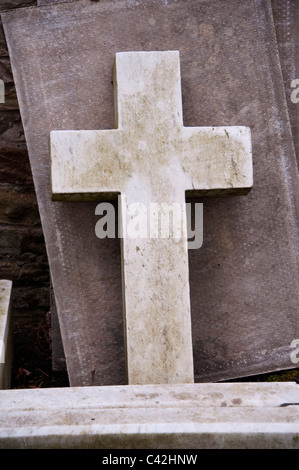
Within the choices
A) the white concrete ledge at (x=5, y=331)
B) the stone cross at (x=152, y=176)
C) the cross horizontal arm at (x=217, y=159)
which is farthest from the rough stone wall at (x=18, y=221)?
the cross horizontal arm at (x=217, y=159)

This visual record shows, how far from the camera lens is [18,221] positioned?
268 centimetres

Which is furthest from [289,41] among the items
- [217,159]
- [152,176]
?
[152,176]

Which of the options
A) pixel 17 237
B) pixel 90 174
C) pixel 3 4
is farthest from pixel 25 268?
pixel 3 4

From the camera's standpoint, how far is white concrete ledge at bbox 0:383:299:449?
Result: 1356mm

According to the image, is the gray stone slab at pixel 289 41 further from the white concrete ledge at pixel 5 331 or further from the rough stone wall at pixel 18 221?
the white concrete ledge at pixel 5 331

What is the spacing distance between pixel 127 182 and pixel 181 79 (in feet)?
1.61

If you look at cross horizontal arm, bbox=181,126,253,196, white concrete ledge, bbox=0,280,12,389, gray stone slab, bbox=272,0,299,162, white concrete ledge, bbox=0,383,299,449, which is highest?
gray stone slab, bbox=272,0,299,162

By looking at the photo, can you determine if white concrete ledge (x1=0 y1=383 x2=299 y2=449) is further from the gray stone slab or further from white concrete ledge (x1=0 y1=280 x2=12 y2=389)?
the gray stone slab

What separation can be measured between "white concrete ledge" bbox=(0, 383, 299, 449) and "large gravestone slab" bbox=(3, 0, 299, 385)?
0.44 m

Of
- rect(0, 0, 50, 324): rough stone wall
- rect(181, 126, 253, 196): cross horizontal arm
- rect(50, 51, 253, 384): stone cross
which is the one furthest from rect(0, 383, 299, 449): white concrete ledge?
rect(0, 0, 50, 324): rough stone wall

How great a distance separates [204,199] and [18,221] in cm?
109

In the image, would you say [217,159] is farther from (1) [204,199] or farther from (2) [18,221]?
(2) [18,221]

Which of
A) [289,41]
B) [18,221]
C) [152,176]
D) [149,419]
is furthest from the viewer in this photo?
[18,221]

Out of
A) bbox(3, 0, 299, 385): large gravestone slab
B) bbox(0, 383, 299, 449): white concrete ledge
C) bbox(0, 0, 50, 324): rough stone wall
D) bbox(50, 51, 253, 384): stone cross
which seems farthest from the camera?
bbox(0, 0, 50, 324): rough stone wall
